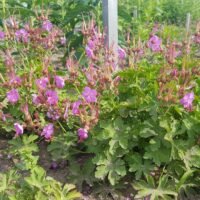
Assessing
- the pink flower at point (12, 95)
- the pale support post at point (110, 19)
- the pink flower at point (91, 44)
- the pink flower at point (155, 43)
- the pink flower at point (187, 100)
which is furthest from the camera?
the pale support post at point (110, 19)

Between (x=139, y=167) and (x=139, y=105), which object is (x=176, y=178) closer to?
(x=139, y=167)

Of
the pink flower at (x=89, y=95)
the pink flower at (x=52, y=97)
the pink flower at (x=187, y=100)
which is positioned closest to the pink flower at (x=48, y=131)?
the pink flower at (x=52, y=97)

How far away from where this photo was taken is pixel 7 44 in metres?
3.39

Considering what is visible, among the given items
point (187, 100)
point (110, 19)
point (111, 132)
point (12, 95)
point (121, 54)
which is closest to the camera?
point (187, 100)

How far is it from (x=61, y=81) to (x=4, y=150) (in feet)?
2.75

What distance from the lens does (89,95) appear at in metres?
2.38

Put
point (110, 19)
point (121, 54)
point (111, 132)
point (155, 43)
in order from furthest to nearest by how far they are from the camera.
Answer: point (110, 19), point (121, 54), point (155, 43), point (111, 132)

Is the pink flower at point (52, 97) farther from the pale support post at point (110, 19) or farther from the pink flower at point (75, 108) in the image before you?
the pale support post at point (110, 19)

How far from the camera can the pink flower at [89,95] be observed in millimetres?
2361

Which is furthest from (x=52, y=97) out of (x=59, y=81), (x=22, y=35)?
(x=22, y=35)

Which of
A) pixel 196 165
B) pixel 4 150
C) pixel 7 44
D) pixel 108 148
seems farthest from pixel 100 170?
pixel 7 44

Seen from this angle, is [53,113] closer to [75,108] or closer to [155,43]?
[75,108]

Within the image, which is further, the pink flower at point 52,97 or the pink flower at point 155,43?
the pink flower at point 155,43

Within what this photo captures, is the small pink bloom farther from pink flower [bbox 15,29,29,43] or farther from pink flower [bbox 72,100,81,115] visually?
pink flower [bbox 15,29,29,43]
